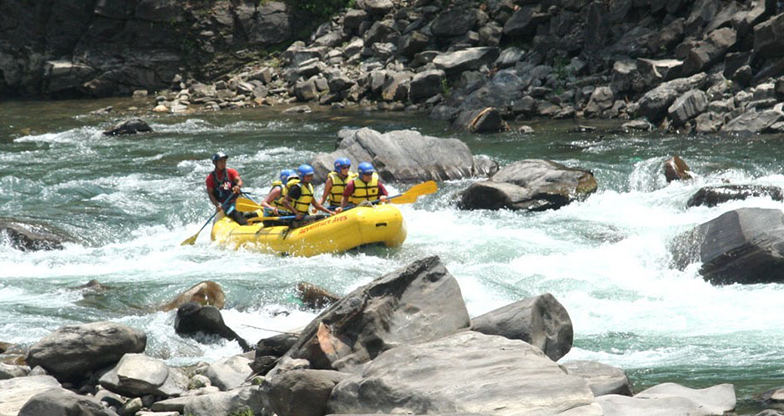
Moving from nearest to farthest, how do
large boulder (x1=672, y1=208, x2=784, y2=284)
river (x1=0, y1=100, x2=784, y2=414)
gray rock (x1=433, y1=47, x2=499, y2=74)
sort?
river (x1=0, y1=100, x2=784, y2=414) < large boulder (x1=672, y1=208, x2=784, y2=284) < gray rock (x1=433, y1=47, x2=499, y2=74)

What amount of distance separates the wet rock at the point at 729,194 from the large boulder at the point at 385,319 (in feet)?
24.1

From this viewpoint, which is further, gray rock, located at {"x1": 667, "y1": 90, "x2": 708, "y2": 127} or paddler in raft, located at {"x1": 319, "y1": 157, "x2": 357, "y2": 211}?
gray rock, located at {"x1": 667, "y1": 90, "x2": 708, "y2": 127}

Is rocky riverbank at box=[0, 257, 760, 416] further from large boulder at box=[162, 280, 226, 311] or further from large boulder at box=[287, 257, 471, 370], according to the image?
large boulder at box=[162, 280, 226, 311]

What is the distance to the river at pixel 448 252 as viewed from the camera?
8.50 metres

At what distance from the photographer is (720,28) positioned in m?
20.2

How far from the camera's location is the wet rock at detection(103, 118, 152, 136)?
819 inches

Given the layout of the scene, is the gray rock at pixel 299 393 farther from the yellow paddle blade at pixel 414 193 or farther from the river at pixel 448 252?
the yellow paddle blade at pixel 414 193

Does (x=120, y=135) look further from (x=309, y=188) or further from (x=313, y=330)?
(x=313, y=330)

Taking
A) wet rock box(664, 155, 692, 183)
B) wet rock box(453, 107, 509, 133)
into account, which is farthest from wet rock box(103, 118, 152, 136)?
wet rock box(664, 155, 692, 183)

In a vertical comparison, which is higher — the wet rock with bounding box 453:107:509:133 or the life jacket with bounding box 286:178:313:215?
the life jacket with bounding box 286:178:313:215

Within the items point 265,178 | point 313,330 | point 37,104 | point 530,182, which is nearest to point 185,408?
point 313,330

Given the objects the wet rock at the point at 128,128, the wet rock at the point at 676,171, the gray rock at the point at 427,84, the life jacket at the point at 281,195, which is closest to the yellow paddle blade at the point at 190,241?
the life jacket at the point at 281,195

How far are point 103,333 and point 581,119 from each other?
1456 cm

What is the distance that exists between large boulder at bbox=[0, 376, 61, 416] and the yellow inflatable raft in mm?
5457
